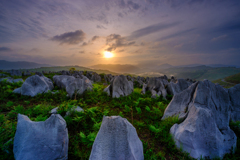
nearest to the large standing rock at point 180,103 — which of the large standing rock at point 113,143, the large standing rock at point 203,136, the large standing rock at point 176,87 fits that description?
the large standing rock at point 203,136

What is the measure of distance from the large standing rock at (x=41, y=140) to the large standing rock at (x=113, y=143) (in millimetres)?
1464

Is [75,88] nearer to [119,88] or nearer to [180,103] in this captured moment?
[119,88]

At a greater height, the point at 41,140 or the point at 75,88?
the point at 75,88

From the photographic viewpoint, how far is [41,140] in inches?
122

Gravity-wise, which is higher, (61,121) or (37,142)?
(61,121)

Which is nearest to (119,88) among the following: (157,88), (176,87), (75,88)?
(75,88)

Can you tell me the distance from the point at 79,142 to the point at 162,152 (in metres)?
3.75

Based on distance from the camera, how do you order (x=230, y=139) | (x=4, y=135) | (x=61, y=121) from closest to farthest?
1. (x=61, y=121)
2. (x=4, y=135)
3. (x=230, y=139)

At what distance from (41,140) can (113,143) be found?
251cm

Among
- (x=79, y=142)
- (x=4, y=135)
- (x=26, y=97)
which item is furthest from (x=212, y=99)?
(x=26, y=97)

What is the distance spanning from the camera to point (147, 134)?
4.98 metres

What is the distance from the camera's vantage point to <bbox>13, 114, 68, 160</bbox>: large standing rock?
2971mm

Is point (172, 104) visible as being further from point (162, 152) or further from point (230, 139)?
point (162, 152)

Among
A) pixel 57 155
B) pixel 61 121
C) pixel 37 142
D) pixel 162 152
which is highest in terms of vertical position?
pixel 61 121
